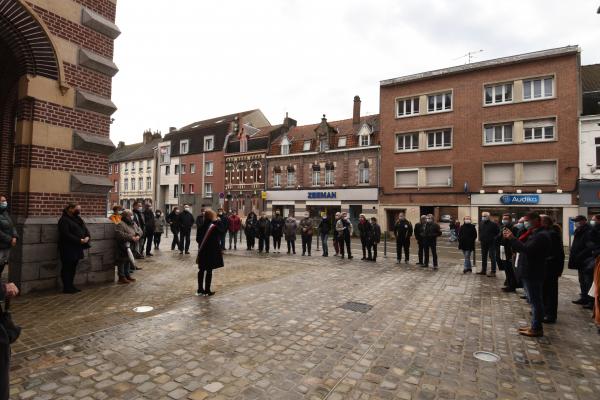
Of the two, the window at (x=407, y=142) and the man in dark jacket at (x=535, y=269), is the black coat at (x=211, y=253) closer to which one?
the man in dark jacket at (x=535, y=269)

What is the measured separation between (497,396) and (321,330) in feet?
7.72

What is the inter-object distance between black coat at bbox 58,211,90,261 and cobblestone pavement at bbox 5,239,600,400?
0.83 m

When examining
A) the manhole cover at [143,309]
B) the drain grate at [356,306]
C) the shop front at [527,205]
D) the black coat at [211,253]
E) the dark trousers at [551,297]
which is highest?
the shop front at [527,205]

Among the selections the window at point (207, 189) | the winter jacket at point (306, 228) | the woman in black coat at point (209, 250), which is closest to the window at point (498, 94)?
the winter jacket at point (306, 228)

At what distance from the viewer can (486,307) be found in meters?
6.50

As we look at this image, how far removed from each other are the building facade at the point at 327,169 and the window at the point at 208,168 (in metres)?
8.93

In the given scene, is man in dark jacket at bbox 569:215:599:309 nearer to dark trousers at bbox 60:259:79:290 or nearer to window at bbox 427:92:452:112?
dark trousers at bbox 60:259:79:290

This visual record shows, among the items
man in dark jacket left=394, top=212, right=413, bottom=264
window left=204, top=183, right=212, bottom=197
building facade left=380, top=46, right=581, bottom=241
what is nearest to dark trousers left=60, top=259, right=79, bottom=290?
man in dark jacket left=394, top=212, right=413, bottom=264

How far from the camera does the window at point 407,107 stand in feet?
89.6

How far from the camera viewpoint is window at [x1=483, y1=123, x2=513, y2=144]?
23422mm

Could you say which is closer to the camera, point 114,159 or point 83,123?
point 83,123

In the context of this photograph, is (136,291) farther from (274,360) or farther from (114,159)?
(114,159)

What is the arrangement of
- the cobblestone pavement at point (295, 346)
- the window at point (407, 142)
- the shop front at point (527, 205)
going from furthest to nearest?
the window at point (407, 142), the shop front at point (527, 205), the cobblestone pavement at point (295, 346)

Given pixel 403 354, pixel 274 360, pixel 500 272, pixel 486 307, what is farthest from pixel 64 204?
pixel 500 272
